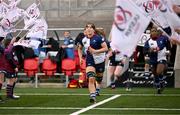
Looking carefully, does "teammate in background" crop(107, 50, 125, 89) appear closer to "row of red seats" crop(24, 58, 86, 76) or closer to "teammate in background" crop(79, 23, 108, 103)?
"row of red seats" crop(24, 58, 86, 76)

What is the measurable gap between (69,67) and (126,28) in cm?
1290

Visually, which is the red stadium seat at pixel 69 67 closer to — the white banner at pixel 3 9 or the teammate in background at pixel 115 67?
the teammate in background at pixel 115 67

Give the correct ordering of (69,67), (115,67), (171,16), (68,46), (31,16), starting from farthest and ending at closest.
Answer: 1. (68,46)
2. (69,67)
3. (115,67)
4. (31,16)
5. (171,16)

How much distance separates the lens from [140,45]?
2394 cm

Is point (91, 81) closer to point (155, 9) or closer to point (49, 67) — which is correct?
point (155, 9)

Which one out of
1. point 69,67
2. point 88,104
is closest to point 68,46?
point 69,67

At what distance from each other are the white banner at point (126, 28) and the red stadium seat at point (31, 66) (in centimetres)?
1312

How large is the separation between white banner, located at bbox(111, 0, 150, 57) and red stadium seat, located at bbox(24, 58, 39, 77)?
13118mm

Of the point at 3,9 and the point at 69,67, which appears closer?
the point at 3,9

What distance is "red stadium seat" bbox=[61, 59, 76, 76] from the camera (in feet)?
78.3

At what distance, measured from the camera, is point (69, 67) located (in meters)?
23.9

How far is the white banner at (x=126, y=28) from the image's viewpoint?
1109 cm

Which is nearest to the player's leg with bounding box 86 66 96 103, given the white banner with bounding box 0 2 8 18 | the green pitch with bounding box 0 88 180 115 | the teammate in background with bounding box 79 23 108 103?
the teammate in background with bounding box 79 23 108 103

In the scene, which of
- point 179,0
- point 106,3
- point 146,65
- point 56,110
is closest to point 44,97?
point 56,110
